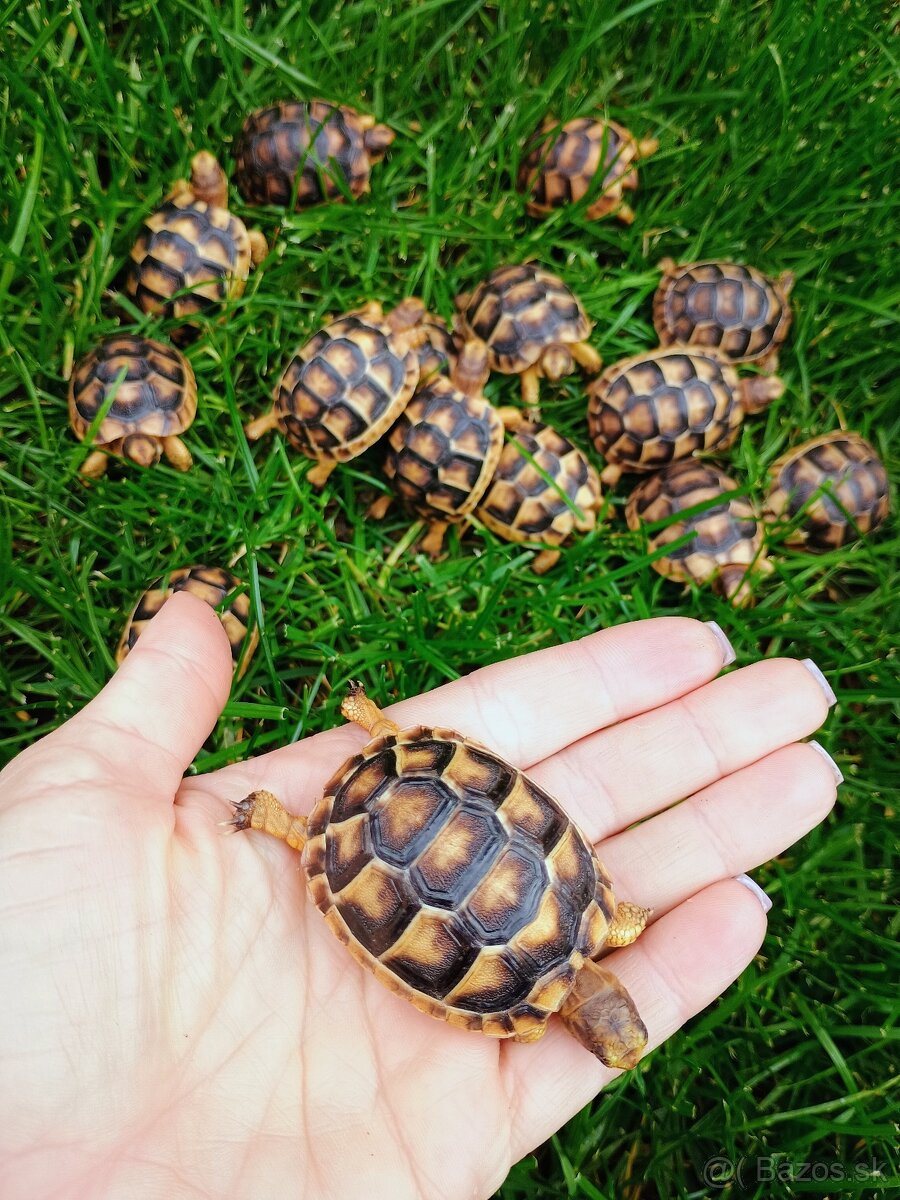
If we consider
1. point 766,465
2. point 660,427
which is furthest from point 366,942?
point 766,465

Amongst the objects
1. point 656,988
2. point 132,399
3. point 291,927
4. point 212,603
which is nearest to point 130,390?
point 132,399

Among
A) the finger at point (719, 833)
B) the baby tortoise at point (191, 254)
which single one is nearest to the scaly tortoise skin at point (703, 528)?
the finger at point (719, 833)

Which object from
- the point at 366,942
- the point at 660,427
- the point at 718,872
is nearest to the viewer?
the point at 366,942

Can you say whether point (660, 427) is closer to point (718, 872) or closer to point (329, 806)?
point (718, 872)

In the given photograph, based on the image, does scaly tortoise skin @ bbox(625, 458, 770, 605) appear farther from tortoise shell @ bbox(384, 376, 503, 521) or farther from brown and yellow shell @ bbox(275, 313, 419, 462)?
brown and yellow shell @ bbox(275, 313, 419, 462)

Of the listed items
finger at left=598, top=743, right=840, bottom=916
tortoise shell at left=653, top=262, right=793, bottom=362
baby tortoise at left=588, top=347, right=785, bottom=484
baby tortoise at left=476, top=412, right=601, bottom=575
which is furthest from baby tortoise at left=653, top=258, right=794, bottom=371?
finger at left=598, top=743, right=840, bottom=916

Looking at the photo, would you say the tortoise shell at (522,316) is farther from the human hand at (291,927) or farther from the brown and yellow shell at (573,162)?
the human hand at (291,927)

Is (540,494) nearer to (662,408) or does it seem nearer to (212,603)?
(662,408)
